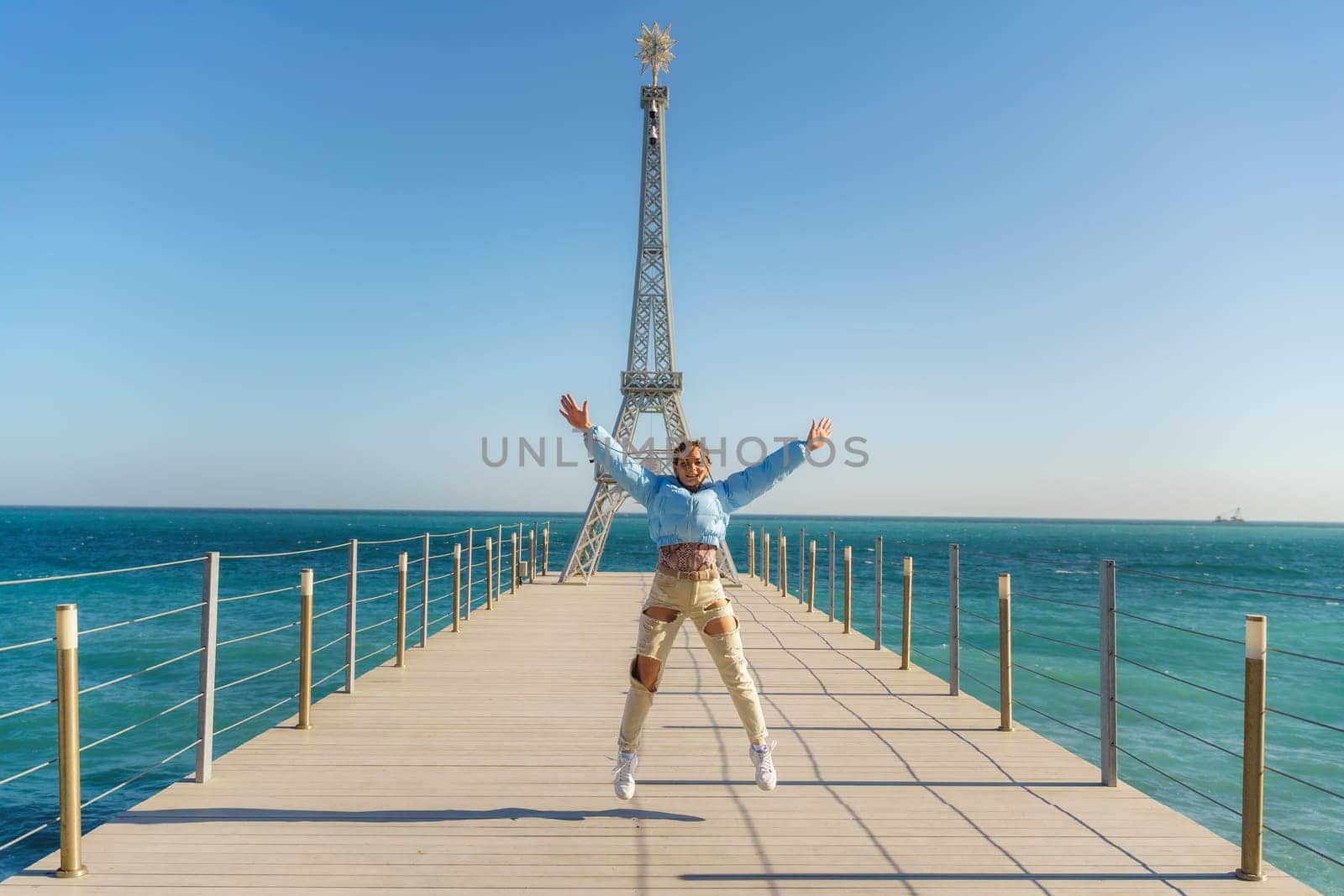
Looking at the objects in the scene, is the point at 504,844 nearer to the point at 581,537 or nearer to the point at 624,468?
the point at 624,468

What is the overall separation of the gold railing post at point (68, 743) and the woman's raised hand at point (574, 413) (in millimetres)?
1859

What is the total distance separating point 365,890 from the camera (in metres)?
2.76

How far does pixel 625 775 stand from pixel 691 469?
50.0 inches

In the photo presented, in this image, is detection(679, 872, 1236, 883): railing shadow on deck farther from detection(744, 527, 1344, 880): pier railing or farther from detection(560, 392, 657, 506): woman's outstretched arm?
detection(560, 392, 657, 506): woman's outstretched arm

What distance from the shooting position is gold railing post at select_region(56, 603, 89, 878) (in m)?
2.79

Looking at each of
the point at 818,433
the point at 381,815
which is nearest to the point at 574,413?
the point at 818,433

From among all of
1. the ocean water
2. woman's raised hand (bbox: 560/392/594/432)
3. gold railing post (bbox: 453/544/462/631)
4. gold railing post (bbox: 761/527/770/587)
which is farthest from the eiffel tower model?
woman's raised hand (bbox: 560/392/594/432)

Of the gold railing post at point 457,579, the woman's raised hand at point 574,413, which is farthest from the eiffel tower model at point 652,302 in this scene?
the woman's raised hand at point 574,413

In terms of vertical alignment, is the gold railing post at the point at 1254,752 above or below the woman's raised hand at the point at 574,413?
below

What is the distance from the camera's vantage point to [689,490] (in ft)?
12.1

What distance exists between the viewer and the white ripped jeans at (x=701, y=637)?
3.59m

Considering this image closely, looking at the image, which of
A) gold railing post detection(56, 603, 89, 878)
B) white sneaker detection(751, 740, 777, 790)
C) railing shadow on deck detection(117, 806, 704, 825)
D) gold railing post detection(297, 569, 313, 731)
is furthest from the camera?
gold railing post detection(297, 569, 313, 731)

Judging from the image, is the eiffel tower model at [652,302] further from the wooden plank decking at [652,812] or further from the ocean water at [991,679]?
the wooden plank decking at [652,812]

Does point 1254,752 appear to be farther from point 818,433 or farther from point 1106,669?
point 818,433
